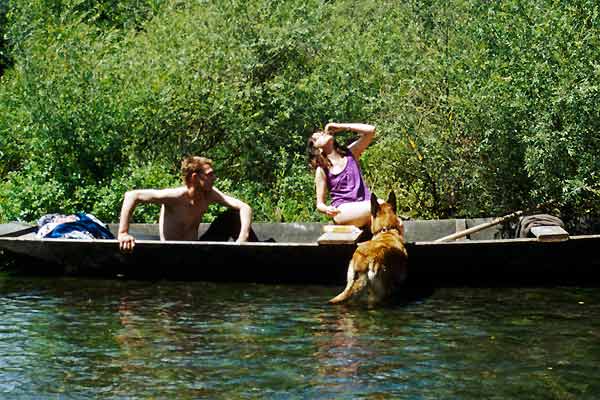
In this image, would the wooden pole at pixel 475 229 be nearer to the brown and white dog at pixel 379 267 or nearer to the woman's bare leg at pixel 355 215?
the woman's bare leg at pixel 355 215

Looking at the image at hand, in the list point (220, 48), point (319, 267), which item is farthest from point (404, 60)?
point (319, 267)

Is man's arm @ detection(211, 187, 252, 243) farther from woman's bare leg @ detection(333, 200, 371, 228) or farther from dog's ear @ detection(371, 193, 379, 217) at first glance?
dog's ear @ detection(371, 193, 379, 217)

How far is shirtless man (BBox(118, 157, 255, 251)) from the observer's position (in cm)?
1110

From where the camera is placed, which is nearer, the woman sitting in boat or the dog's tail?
the dog's tail

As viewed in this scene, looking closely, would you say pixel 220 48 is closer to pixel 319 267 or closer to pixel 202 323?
pixel 319 267

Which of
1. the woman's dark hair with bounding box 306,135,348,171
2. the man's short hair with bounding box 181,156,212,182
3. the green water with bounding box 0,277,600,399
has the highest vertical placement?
the woman's dark hair with bounding box 306,135,348,171

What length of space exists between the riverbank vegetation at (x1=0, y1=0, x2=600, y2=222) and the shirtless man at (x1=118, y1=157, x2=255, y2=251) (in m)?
2.14

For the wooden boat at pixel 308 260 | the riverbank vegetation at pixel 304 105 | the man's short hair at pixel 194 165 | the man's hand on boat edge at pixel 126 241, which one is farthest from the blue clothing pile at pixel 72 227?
the riverbank vegetation at pixel 304 105

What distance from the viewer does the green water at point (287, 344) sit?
277 inches

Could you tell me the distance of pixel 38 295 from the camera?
10.6m

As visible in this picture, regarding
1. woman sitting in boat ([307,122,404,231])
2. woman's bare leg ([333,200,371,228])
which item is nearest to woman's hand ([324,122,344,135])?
woman sitting in boat ([307,122,404,231])

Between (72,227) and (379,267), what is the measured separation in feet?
12.2

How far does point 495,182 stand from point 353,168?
7.34ft

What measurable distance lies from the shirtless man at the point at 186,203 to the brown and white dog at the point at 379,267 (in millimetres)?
1643
